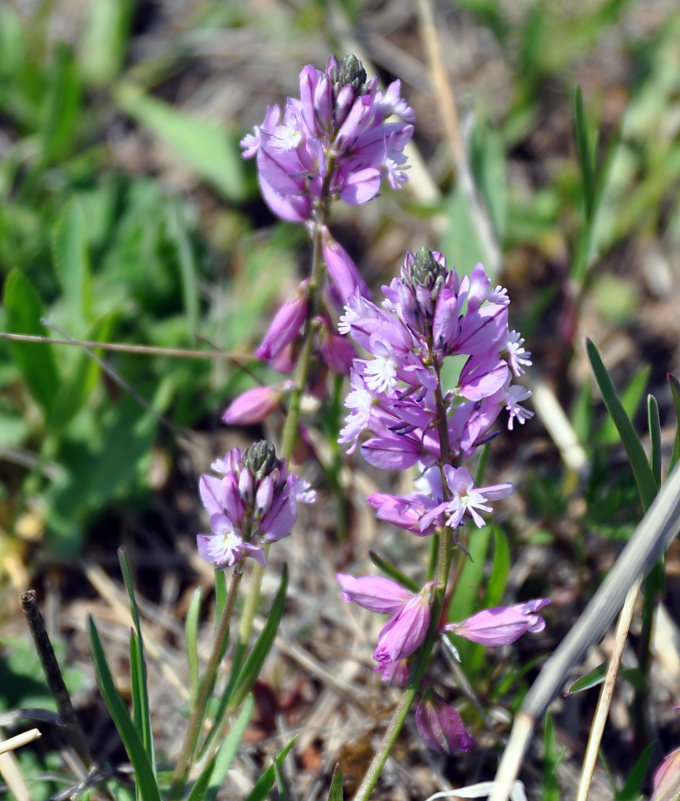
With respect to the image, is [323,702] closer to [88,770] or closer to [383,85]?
[88,770]

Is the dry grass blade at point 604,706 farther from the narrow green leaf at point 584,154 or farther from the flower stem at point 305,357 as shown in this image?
the narrow green leaf at point 584,154

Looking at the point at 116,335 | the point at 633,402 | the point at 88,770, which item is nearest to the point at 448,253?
the point at 633,402

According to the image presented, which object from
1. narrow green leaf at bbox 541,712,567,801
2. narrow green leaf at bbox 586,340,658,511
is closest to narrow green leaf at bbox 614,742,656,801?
narrow green leaf at bbox 541,712,567,801

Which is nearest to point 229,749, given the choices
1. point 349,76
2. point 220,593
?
point 220,593

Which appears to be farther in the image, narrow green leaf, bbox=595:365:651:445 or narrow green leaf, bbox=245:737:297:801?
narrow green leaf, bbox=595:365:651:445

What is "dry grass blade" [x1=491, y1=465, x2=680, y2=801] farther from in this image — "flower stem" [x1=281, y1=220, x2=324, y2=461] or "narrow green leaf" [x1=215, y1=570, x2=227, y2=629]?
"flower stem" [x1=281, y1=220, x2=324, y2=461]

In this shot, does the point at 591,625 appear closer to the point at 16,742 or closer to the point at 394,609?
the point at 394,609
